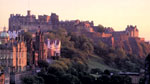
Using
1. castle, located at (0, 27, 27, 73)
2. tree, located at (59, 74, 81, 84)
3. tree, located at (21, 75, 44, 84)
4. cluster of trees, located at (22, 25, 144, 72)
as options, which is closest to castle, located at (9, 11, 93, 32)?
cluster of trees, located at (22, 25, 144, 72)

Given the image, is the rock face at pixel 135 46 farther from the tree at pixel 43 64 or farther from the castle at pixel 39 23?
the tree at pixel 43 64

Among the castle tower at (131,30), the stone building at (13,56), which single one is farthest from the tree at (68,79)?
the castle tower at (131,30)

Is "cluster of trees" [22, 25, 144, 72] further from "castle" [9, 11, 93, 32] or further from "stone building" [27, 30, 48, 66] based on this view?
"castle" [9, 11, 93, 32]

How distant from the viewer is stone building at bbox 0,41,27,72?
187 ft

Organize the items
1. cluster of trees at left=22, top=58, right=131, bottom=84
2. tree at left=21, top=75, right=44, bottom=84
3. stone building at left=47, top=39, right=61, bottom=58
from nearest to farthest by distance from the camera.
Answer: tree at left=21, top=75, right=44, bottom=84
cluster of trees at left=22, top=58, right=131, bottom=84
stone building at left=47, top=39, right=61, bottom=58

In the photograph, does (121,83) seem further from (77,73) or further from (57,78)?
(57,78)

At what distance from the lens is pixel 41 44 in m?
67.9

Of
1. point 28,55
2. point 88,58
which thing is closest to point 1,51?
point 28,55

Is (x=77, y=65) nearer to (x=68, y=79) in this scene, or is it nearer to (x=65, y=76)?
(x=65, y=76)

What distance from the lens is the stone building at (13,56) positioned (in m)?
57.1

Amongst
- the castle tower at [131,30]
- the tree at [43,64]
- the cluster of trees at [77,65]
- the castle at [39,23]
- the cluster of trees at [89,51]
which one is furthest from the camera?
the castle tower at [131,30]

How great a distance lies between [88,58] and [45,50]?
65.1 feet

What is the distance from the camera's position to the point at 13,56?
5816 cm

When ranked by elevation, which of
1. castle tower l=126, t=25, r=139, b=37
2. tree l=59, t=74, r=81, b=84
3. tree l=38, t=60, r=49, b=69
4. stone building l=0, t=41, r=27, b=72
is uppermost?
castle tower l=126, t=25, r=139, b=37
